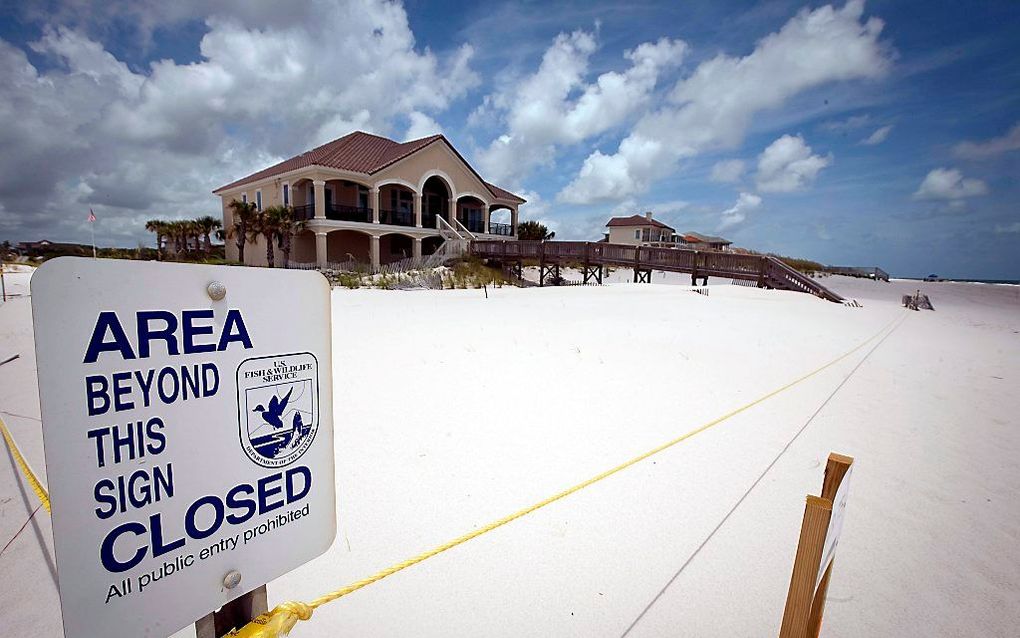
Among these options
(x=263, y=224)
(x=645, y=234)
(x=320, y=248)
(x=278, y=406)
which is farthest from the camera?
(x=645, y=234)

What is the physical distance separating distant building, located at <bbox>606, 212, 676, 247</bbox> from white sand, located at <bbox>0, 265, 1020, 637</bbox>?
5109 cm

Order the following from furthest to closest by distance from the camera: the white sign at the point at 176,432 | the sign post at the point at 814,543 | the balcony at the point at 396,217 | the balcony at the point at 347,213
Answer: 1. the balcony at the point at 396,217
2. the balcony at the point at 347,213
3. the sign post at the point at 814,543
4. the white sign at the point at 176,432

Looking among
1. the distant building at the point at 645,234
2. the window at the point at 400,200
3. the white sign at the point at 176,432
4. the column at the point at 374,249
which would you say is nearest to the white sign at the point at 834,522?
the white sign at the point at 176,432

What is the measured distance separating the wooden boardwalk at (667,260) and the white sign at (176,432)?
21.7 meters

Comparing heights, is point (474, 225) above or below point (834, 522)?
above

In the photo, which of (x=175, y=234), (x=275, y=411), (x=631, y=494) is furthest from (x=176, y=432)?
(x=175, y=234)

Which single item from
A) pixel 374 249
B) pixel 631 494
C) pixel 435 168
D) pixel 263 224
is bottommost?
pixel 631 494

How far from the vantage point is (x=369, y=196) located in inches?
1199

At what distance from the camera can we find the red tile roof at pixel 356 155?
95.3 feet

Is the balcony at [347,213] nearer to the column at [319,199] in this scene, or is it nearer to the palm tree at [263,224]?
the column at [319,199]

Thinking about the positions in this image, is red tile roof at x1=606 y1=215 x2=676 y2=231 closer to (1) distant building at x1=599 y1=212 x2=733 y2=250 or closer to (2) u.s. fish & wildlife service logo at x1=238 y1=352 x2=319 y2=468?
(1) distant building at x1=599 y1=212 x2=733 y2=250

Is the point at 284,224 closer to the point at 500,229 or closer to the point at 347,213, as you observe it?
the point at 347,213

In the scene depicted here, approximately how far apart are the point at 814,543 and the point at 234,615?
198 cm

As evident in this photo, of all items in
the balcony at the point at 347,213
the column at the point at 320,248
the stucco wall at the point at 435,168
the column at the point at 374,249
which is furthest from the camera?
the stucco wall at the point at 435,168
